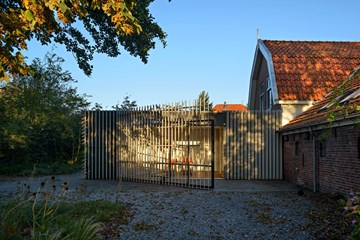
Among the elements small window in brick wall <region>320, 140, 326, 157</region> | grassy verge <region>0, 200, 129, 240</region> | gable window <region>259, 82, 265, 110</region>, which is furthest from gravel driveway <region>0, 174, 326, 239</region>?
gable window <region>259, 82, 265, 110</region>

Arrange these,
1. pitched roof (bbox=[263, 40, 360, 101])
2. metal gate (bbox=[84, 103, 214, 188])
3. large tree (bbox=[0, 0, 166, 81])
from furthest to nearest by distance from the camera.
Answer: pitched roof (bbox=[263, 40, 360, 101]), metal gate (bbox=[84, 103, 214, 188]), large tree (bbox=[0, 0, 166, 81])

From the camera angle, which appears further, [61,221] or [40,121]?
[40,121]

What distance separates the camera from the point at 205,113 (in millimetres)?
13516

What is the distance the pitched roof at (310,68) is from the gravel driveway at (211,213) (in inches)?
190

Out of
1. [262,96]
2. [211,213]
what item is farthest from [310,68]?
[211,213]

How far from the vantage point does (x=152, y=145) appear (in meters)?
13.1

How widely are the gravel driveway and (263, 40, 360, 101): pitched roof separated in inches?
190

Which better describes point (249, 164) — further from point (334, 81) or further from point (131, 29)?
point (131, 29)

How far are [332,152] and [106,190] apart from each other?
722cm

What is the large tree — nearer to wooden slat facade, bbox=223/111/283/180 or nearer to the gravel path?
the gravel path

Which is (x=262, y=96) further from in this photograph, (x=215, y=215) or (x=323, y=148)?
(x=215, y=215)

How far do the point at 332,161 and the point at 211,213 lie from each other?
4469mm

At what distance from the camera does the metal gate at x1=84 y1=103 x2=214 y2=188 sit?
12.2 meters

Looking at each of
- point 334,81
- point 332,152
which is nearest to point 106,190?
point 332,152
